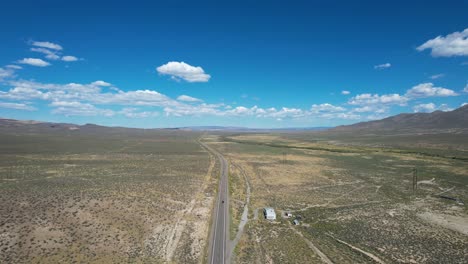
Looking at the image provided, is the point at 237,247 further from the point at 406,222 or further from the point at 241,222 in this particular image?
the point at 406,222

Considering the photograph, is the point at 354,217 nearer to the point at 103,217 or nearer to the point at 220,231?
the point at 220,231

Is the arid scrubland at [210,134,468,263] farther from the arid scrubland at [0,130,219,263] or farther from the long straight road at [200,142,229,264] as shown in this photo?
the arid scrubland at [0,130,219,263]

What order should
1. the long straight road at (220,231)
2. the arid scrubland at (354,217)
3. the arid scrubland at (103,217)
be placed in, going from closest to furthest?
1. the long straight road at (220,231)
2. the arid scrubland at (103,217)
3. the arid scrubland at (354,217)

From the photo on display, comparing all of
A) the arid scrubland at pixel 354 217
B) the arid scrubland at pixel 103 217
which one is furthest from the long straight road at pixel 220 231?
the arid scrubland at pixel 354 217

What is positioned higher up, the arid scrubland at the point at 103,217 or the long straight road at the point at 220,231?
the arid scrubland at the point at 103,217

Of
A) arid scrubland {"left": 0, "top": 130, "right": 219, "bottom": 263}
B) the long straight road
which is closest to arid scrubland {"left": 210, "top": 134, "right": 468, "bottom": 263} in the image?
the long straight road

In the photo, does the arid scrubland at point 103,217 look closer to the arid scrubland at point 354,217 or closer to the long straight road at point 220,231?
the long straight road at point 220,231

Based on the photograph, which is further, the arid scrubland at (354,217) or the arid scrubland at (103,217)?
the arid scrubland at (354,217)

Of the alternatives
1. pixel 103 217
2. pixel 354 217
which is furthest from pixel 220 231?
pixel 354 217
